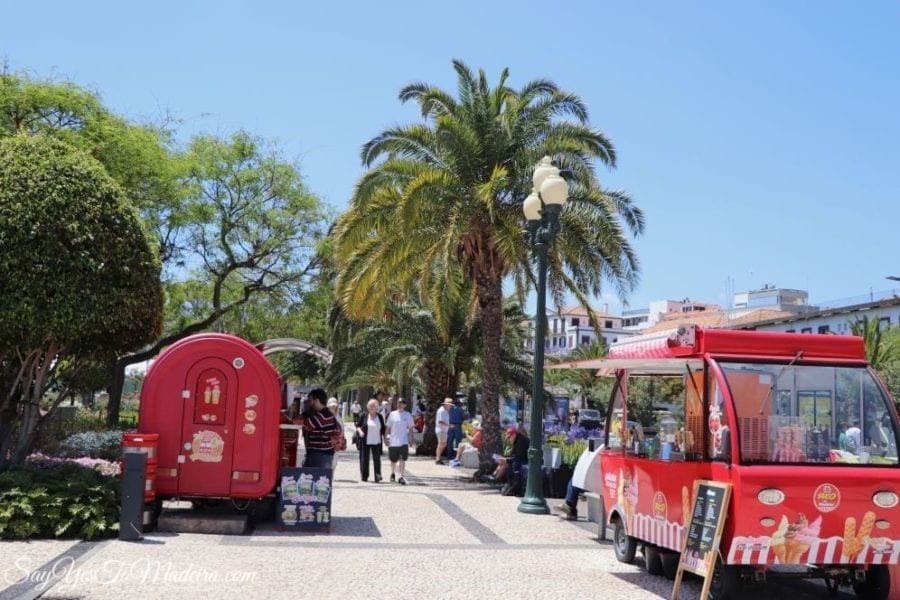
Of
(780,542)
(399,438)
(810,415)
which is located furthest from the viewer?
(399,438)

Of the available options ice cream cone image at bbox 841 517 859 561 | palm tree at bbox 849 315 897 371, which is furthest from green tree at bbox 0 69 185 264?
palm tree at bbox 849 315 897 371

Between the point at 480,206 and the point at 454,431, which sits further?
the point at 454,431

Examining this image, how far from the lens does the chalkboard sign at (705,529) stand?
7012 millimetres

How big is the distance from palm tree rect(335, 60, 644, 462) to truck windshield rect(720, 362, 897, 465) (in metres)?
10.0

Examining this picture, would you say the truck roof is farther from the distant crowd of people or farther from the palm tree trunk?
the palm tree trunk

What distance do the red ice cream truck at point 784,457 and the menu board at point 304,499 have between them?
4314mm

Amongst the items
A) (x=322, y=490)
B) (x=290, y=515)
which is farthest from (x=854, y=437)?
(x=290, y=515)

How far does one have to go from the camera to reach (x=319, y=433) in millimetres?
13188

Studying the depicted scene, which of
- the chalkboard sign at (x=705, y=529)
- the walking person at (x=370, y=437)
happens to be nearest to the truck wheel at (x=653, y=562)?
the chalkboard sign at (x=705, y=529)

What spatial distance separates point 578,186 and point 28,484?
1227 centimetres

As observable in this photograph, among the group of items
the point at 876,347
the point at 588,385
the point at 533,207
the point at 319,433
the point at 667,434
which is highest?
the point at 876,347

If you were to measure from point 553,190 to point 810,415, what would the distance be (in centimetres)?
694

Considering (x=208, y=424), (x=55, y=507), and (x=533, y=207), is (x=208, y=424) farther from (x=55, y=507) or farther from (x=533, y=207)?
(x=533, y=207)

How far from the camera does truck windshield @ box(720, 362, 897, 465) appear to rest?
736 cm
